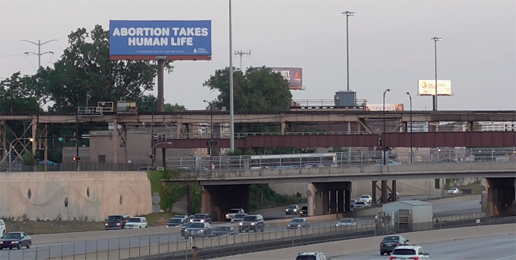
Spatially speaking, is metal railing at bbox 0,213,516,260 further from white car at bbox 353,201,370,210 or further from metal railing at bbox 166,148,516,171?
white car at bbox 353,201,370,210

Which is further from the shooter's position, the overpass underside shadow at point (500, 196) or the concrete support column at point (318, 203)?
the concrete support column at point (318, 203)

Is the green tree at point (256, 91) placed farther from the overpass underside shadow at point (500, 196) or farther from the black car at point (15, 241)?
the black car at point (15, 241)

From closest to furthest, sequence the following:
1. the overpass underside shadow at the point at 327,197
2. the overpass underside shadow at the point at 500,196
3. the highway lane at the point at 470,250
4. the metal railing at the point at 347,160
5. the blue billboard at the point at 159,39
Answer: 1. the highway lane at the point at 470,250
2. the metal railing at the point at 347,160
3. the overpass underside shadow at the point at 500,196
4. the overpass underside shadow at the point at 327,197
5. the blue billboard at the point at 159,39

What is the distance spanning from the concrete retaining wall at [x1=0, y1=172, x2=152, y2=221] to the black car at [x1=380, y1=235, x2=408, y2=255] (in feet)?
97.4

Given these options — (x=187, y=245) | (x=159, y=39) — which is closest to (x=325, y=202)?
(x=159, y=39)

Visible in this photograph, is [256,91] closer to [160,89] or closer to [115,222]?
[160,89]

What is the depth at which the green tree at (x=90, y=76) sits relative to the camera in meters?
136

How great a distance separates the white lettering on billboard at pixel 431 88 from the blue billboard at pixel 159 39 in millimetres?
91208

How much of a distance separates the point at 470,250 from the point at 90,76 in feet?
303

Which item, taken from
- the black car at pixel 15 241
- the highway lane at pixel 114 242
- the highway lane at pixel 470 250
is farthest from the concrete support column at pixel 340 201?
the black car at pixel 15 241

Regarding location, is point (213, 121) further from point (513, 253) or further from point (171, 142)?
point (513, 253)

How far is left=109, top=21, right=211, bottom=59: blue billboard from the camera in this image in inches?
4109

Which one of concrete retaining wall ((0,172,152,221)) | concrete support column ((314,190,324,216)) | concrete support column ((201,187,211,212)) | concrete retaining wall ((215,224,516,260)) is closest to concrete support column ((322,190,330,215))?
concrete support column ((314,190,324,216))

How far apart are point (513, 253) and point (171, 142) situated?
49160 mm
